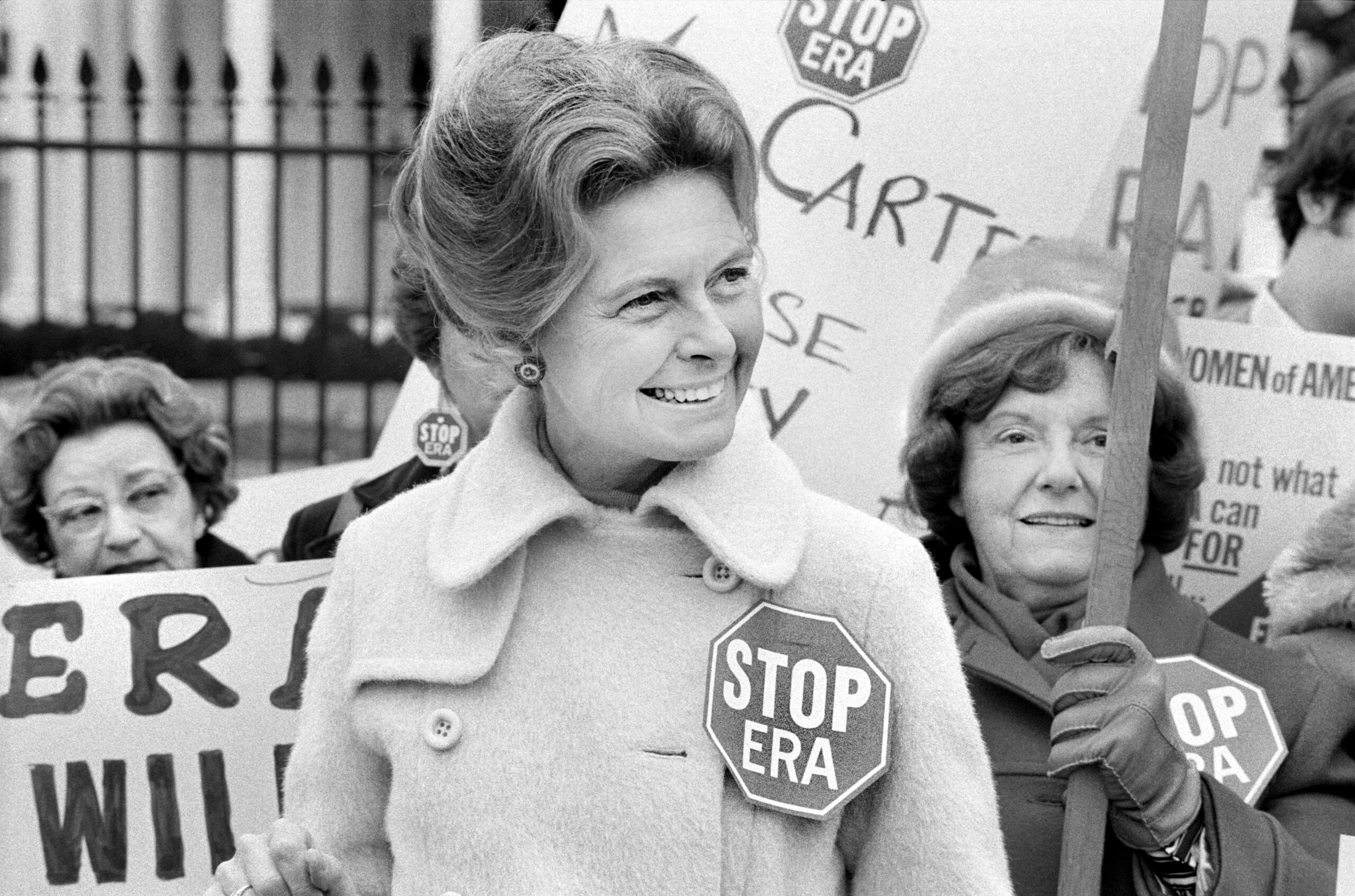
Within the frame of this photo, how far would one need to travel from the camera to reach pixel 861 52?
322 centimetres

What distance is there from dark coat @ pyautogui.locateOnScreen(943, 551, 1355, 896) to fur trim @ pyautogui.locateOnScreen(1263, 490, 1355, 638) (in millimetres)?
173

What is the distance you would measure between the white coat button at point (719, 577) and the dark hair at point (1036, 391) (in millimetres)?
949

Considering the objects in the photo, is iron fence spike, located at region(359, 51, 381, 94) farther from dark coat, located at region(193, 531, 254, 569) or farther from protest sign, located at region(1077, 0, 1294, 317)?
protest sign, located at region(1077, 0, 1294, 317)

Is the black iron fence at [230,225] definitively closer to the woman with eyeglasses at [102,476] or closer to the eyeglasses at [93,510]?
the woman with eyeglasses at [102,476]

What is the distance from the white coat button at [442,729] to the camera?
188cm

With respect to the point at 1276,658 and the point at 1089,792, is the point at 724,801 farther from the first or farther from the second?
the point at 1276,658

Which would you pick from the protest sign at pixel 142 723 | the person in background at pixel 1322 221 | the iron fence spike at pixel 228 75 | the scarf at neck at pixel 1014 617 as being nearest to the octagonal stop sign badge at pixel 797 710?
the scarf at neck at pixel 1014 617

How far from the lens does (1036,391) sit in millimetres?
2711

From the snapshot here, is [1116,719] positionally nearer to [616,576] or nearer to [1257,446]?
[616,576]

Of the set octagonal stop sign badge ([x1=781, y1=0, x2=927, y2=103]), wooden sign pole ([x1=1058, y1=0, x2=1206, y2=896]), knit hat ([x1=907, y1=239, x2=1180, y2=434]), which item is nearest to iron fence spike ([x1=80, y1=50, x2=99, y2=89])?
octagonal stop sign badge ([x1=781, y1=0, x2=927, y2=103])

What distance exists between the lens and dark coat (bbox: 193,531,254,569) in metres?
3.23

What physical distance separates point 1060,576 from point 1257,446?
0.73m

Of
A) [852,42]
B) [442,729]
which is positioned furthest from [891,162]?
[442,729]

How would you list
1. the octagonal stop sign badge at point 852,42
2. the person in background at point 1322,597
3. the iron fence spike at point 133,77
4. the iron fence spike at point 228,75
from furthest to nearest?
the iron fence spike at point 133,77, the iron fence spike at point 228,75, the octagonal stop sign badge at point 852,42, the person in background at point 1322,597
